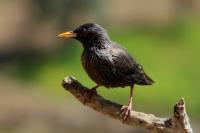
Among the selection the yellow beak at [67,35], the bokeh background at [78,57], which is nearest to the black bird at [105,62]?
the yellow beak at [67,35]

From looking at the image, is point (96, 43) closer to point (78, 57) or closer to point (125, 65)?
point (125, 65)

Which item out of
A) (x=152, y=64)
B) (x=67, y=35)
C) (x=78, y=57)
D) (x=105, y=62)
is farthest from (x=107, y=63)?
(x=78, y=57)

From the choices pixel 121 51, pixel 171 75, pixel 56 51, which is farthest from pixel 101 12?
pixel 121 51

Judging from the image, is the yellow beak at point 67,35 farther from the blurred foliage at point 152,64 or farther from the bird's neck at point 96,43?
the blurred foliage at point 152,64

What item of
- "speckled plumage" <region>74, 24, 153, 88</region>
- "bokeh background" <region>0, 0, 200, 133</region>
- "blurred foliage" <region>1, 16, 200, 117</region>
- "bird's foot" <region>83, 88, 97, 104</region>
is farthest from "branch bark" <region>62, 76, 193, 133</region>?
"blurred foliage" <region>1, 16, 200, 117</region>

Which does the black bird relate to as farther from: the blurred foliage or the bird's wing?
the blurred foliage

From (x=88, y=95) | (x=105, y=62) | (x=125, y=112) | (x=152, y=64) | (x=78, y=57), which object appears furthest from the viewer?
(x=78, y=57)
